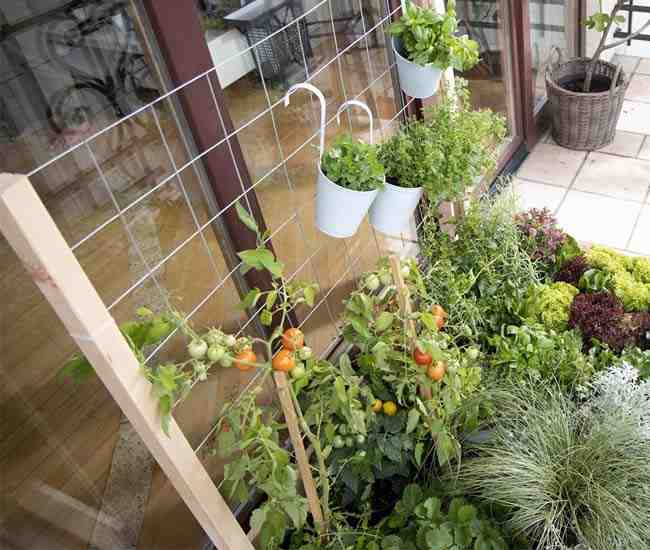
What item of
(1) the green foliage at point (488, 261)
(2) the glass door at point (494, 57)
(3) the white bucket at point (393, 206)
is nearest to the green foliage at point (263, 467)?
(3) the white bucket at point (393, 206)

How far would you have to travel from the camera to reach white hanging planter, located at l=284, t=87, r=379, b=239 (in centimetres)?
156

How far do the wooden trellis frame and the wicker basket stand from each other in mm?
2831

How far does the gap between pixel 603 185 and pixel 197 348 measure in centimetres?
285

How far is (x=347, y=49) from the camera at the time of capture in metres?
1.99

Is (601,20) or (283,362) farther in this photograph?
(601,20)

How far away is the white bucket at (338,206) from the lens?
1562 millimetres

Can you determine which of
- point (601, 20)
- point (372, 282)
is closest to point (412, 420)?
point (372, 282)

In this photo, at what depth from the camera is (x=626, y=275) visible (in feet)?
8.11

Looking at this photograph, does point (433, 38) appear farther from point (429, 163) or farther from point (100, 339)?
point (100, 339)

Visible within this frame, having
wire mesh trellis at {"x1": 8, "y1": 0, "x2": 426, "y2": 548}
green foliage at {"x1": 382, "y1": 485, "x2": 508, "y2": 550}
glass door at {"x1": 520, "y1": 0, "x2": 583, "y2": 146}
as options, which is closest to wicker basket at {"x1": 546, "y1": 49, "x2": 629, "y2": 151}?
glass door at {"x1": 520, "y1": 0, "x2": 583, "y2": 146}

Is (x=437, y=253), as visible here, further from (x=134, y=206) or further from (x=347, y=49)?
(x=134, y=206)

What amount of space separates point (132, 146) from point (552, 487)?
1.45 metres

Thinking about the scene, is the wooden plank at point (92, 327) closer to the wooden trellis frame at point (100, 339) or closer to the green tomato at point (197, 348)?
the wooden trellis frame at point (100, 339)

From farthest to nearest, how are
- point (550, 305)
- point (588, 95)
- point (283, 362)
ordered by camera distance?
point (588, 95), point (550, 305), point (283, 362)
